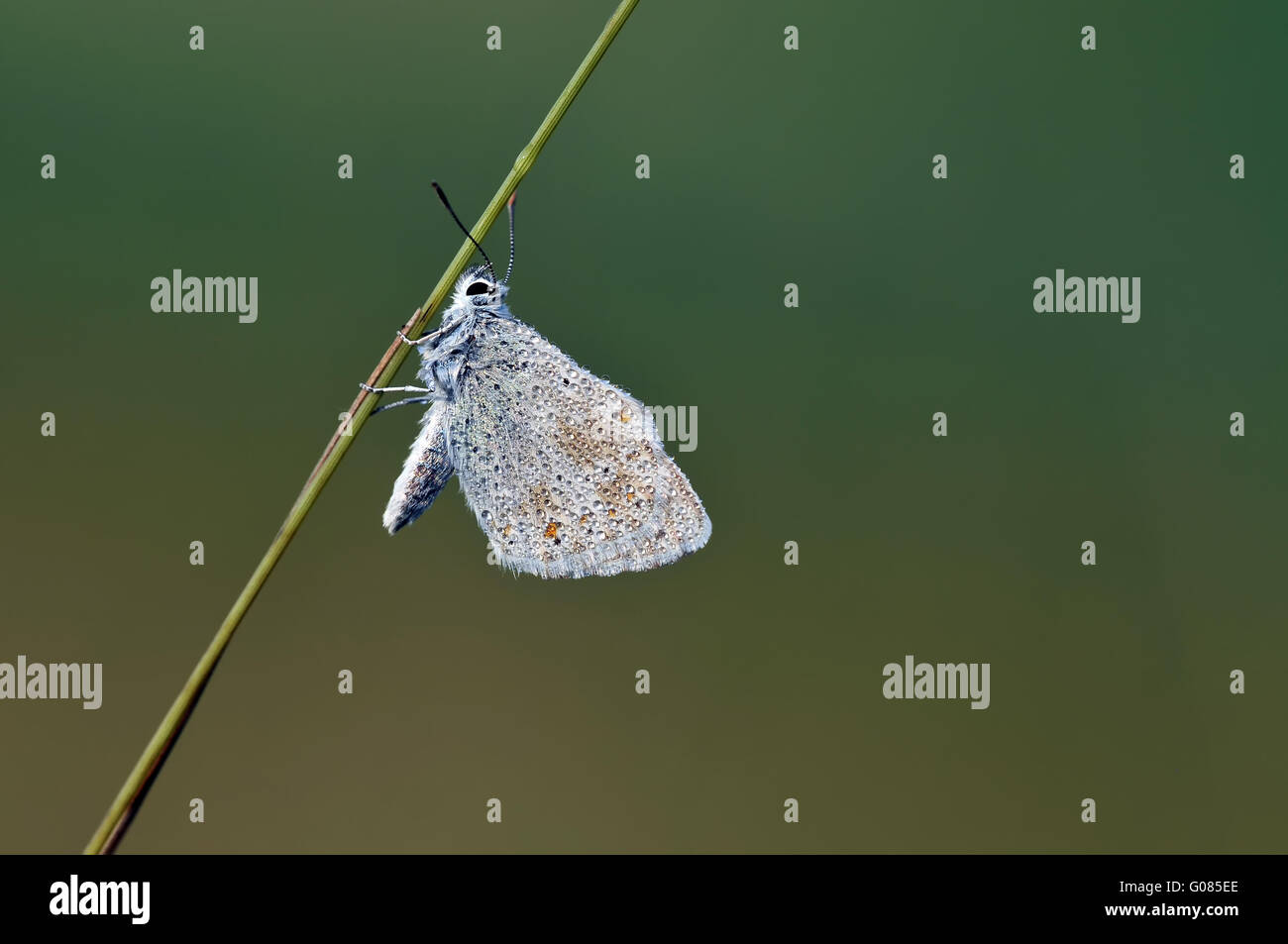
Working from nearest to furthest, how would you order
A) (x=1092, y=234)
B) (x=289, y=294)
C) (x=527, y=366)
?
1. (x=527, y=366)
2. (x=289, y=294)
3. (x=1092, y=234)

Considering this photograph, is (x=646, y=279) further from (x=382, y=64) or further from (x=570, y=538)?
(x=570, y=538)

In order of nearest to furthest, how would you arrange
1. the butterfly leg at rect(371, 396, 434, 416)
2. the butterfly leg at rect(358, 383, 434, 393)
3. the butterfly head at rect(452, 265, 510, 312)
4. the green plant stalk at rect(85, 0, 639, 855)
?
the green plant stalk at rect(85, 0, 639, 855) → the butterfly leg at rect(358, 383, 434, 393) → the butterfly leg at rect(371, 396, 434, 416) → the butterfly head at rect(452, 265, 510, 312)

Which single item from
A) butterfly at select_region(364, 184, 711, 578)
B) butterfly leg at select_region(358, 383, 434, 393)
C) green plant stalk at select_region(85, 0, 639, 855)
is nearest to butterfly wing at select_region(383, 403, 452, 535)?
butterfly at select_region(364, 184, 711, 578)

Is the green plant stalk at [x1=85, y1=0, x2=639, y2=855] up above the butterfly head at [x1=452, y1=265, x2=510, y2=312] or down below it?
below

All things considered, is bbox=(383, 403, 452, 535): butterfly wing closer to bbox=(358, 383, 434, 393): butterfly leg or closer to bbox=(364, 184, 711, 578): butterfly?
bbox=(364, 184, 711, 578): butterfly

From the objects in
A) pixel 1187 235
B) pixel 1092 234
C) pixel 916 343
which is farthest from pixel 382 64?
pixel 1187 235

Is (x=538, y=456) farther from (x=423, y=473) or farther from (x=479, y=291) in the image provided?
(x=479, y=291)
